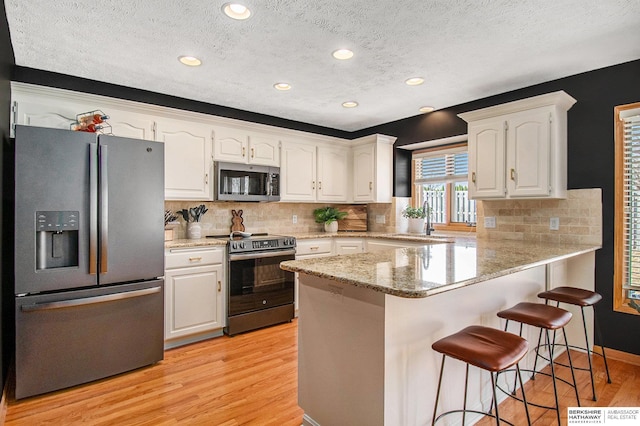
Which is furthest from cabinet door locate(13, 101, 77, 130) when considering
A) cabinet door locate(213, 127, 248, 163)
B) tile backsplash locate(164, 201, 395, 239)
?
cabinet door locate(213, 127, 248, 163)

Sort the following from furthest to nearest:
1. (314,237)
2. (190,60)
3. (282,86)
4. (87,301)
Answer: (314,237)
(282,86)
(190,60)
(87,301)

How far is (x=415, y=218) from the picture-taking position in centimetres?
444

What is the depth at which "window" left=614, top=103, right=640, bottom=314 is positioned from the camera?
2.80 metres

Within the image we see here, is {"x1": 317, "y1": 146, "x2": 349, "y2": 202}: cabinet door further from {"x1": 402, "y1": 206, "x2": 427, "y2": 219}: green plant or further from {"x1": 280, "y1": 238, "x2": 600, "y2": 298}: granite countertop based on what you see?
{"x1": 280, "y1": 238, "x2": 600, "y2": 298}: granite countertop

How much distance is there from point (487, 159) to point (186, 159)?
2.90 metres

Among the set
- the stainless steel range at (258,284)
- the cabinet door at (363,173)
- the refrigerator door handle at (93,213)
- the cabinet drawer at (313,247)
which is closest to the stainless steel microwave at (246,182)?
the stainless steel range at (258,284)

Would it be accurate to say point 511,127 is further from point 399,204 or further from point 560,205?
point 399,204

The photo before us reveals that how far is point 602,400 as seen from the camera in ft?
7.39

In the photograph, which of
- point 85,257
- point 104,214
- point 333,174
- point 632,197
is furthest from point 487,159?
point 85,257

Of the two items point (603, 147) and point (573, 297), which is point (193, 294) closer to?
point (573, 297)

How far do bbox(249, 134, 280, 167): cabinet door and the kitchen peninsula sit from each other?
2214 millimetres

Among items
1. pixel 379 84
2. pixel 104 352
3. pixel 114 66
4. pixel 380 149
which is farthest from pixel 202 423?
pixel 380 149

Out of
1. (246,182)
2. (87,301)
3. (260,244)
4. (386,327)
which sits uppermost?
(246,182)

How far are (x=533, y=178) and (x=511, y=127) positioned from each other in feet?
1.63
